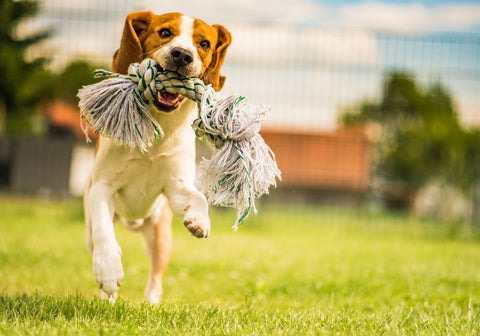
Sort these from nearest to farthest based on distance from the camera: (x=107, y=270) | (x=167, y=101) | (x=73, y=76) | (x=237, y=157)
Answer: (x=107, y=270) < (x=237, y=157) < (x=167, y=101) < (x=73, y=76)

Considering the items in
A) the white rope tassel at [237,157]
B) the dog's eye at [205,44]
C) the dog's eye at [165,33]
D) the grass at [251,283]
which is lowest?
the grass at [251,283]

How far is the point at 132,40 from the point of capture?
287 centimetres

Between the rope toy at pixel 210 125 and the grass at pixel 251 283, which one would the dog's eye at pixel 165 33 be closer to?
the rope toy at pixel 210 125

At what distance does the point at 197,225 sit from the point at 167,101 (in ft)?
2.17

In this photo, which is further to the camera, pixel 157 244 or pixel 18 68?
pixel 18 68

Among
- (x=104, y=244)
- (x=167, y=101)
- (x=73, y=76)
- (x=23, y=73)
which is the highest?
(x=73, y=76)

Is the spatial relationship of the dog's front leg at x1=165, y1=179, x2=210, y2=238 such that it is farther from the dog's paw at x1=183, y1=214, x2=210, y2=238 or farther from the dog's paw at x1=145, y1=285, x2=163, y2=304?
the dog's paw at x1=145, y1=285, x2=163, y2=304

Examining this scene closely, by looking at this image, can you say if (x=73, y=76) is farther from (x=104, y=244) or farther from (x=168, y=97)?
(x=104, y=244)

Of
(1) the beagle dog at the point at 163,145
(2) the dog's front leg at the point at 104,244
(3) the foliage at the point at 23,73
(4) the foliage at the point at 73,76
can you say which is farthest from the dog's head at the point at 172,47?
(4) the foliage at the point at 73,76

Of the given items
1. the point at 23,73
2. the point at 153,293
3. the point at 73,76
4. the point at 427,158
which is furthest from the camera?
the point at 73,76

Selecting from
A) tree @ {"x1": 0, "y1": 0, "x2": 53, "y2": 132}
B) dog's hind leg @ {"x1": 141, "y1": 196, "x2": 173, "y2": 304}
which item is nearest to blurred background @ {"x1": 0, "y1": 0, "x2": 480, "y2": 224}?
tree @ {"x1": 0, "y1": 0, "x2": 53, "y2": 132}

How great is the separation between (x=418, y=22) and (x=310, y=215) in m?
6.52

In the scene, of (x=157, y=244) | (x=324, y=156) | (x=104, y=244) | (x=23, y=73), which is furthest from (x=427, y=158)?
(x=104, y=244)

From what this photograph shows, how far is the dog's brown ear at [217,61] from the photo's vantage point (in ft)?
9.82
